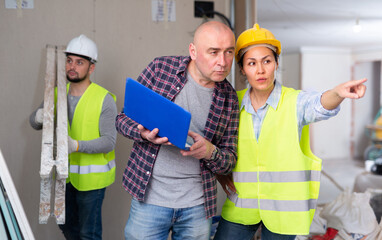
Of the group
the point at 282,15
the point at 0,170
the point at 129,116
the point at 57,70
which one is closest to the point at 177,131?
the point at 129,116

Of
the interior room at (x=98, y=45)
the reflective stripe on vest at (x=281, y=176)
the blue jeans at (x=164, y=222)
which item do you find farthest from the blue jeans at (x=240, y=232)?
the interior room at (x=98, y=45)

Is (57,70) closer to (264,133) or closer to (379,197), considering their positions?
(264,133)

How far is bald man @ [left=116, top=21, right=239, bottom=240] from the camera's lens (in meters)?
1.54

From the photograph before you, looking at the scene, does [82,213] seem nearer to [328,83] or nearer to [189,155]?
[189,155]

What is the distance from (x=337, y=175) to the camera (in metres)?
7.55

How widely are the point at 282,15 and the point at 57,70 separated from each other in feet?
13.4

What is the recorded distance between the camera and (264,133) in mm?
1632

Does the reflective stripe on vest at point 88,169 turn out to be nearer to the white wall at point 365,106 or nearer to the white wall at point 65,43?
the white wall at point 65,43

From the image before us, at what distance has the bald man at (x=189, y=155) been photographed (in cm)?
154

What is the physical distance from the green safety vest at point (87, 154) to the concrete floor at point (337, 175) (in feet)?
12.1

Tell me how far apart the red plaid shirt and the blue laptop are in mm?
127

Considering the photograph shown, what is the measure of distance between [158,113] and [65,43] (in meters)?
1.72

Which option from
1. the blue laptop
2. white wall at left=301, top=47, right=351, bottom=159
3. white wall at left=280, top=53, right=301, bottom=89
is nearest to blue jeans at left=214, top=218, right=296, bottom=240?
the blue laptop

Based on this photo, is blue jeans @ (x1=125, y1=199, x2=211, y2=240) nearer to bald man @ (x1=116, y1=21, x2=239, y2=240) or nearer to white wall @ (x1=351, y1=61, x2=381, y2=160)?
bald man @ (x1=116, y1=21, x2=239, y2=240)
